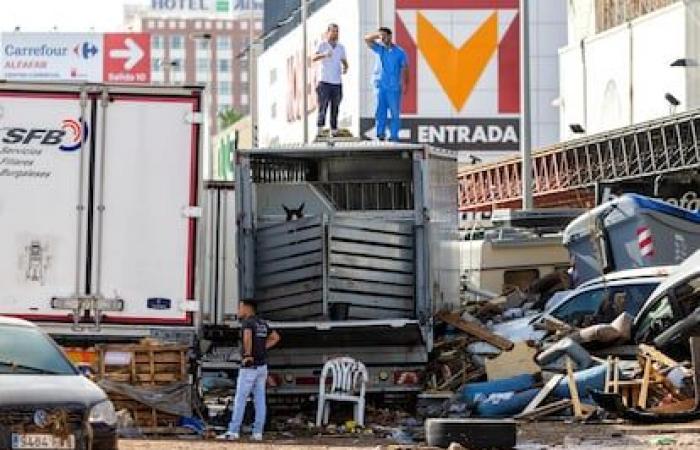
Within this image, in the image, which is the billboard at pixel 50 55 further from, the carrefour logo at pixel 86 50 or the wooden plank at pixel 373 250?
the wooden plank at pixel 373 250

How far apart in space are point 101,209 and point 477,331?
19.3 ft

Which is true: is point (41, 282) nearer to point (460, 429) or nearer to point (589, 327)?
point (460, 429)

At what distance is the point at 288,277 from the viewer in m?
21.6

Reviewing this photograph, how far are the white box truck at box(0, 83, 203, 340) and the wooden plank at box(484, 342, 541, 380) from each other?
14.8ft

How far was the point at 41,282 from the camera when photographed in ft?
64.3

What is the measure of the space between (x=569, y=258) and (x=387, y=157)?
848cm

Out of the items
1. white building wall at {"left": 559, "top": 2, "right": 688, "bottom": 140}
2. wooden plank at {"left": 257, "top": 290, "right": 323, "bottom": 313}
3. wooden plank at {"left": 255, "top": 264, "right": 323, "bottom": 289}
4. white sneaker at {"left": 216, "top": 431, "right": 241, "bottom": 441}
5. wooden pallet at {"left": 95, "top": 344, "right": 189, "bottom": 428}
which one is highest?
white building wall at {"left": 559, "top": 2, "right": 688, "bottom": 140}

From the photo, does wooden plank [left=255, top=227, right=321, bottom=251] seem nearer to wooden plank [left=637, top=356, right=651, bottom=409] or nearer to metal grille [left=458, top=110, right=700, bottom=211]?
wooden plank [left=637, top=356, right=651, bottom=409]

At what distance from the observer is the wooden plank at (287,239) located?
70.1 feet

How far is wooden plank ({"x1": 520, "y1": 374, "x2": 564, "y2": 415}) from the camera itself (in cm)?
2144

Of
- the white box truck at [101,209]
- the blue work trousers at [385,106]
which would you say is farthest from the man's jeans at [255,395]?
the blue work trousers at [385,106]

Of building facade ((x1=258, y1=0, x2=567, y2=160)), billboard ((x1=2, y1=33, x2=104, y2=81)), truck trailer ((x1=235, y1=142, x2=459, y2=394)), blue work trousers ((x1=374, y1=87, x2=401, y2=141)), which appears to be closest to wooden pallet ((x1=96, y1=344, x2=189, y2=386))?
truck trailer ((x1=235, y1=142, x2=459, y2=394))

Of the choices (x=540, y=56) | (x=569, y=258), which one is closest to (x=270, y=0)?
(x=540, y=56)

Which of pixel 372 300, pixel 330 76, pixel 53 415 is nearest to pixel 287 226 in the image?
pixel 372 300
